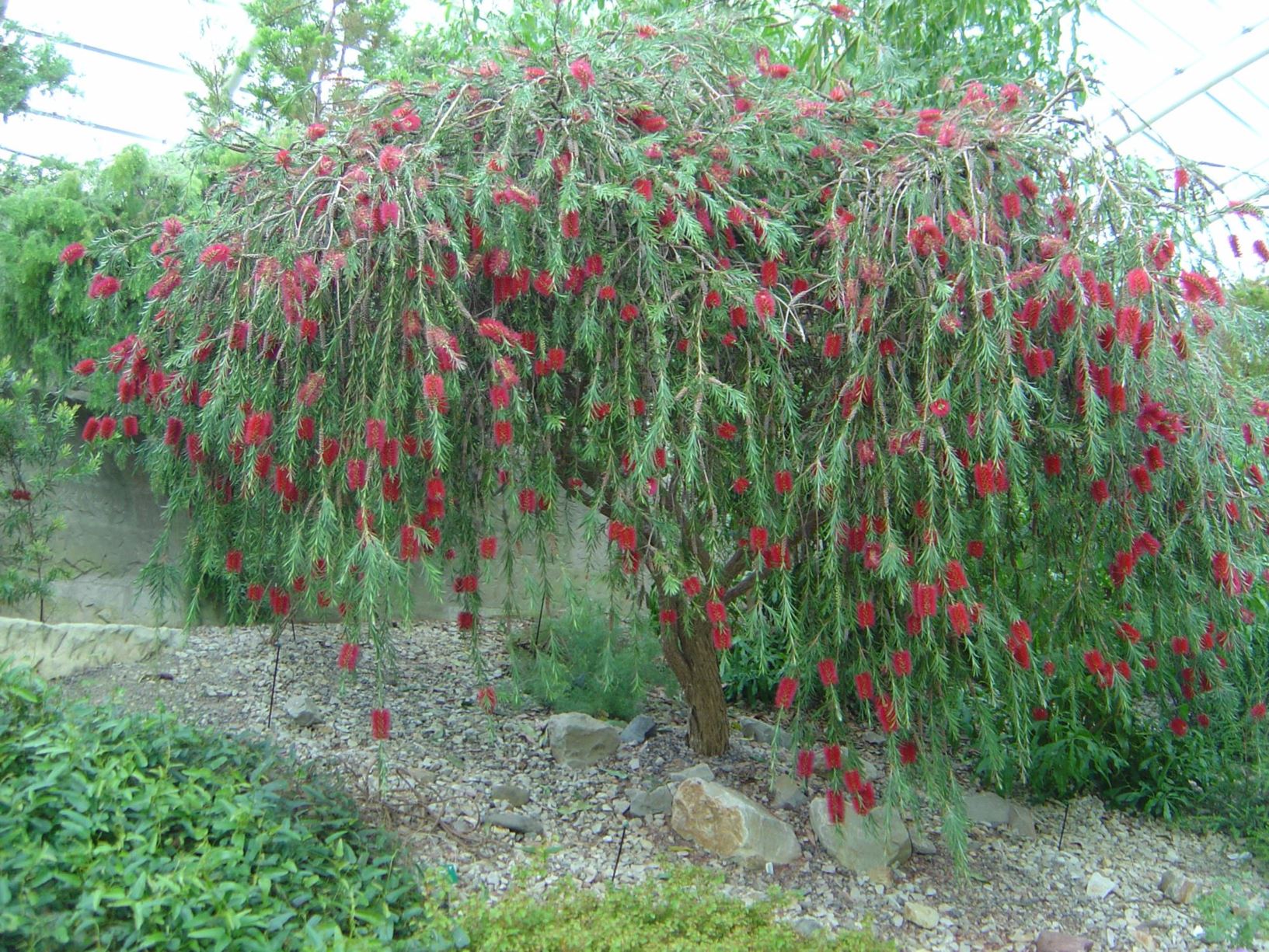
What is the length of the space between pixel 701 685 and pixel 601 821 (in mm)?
641

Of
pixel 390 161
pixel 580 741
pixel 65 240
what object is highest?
pixel 65 240

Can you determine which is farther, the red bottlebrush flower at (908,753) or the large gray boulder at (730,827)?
the large gray boulder at (730,827)

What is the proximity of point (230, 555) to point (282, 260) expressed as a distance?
2.90 feet

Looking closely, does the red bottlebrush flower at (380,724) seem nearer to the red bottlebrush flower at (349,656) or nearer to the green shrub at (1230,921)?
the red bottlebrush flower at (349,656)

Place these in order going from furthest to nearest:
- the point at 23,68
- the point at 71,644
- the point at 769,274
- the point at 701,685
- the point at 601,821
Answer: the point at 23,68 < the point at 71,644 < the point at 701,685 < the point at 601,821 < the point at 769,274

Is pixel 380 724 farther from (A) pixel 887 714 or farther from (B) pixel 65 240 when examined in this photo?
(B) pixel 65 240

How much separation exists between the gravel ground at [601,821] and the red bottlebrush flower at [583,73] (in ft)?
5.86

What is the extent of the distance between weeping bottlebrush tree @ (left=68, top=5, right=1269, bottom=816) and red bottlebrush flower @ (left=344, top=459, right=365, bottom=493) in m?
0.01

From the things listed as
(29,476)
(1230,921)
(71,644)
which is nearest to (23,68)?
(29,476)

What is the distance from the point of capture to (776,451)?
282 cm

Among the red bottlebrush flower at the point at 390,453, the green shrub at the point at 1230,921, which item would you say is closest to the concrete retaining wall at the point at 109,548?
the red bottlebrush flower at the point at 390,453

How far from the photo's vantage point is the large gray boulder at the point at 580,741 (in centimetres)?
394

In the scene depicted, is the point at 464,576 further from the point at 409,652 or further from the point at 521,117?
the point at 409,652

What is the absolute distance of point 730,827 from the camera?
3.36 metres
